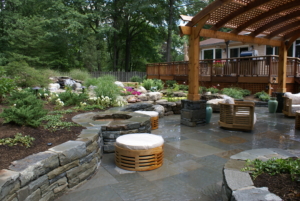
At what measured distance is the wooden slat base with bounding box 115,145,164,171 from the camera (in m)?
3.27

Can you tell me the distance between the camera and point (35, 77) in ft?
28.4

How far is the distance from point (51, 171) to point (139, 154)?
3.90 ft

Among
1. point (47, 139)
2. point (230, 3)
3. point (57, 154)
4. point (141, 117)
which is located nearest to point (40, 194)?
point (57, 154)

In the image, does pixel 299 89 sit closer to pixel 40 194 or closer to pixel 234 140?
pixel 234 140

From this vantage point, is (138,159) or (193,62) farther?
(193,62)

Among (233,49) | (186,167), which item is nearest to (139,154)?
(186,167)

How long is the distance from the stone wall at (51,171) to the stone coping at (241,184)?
5.69 feet

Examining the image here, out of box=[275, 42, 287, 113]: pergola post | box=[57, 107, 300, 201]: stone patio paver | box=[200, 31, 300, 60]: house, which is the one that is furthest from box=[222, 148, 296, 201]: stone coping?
box=[200, 31, 300, 60]: house

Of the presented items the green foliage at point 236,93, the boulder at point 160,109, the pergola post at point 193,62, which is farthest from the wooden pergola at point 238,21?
the green foliage at point 236,93

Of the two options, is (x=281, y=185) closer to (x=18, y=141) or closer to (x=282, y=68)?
(x=18, y=141)

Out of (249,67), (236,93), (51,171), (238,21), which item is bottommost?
(51,171)

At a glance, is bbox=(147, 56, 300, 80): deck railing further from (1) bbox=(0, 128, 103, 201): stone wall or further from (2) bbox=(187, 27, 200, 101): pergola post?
(1) bbox=(0, 128, 103, 201): stone wall

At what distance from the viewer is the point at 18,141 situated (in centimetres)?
298

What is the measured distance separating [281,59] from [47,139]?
822 centimetres
